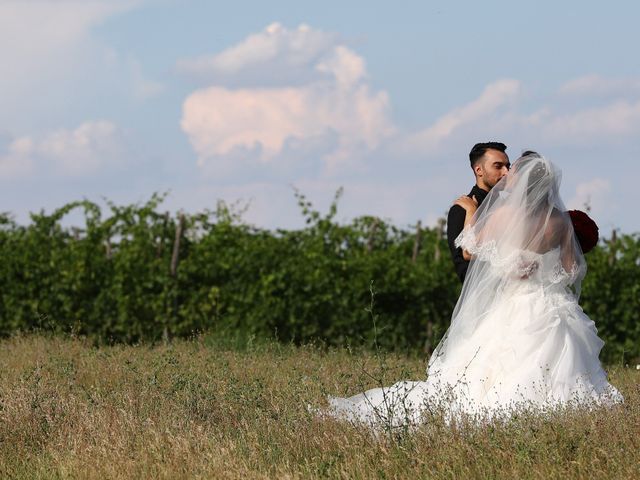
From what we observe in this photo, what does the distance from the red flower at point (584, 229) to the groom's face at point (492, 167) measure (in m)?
0.68

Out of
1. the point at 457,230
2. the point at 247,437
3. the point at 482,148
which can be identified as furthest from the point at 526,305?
the point at 247,437

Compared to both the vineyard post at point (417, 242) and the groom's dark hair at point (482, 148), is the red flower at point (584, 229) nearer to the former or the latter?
the groom's dark hair at point (482, 148)

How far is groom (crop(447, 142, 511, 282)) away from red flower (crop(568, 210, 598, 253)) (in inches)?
27.4

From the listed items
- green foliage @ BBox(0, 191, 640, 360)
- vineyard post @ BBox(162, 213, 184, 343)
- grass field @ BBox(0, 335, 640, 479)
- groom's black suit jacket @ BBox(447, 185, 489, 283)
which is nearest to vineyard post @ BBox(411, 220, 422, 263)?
green foliage @ BBox(0, 191, 640, 360)

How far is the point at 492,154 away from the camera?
325 inches

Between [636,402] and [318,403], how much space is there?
7.67 ft

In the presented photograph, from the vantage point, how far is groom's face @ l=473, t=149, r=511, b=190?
826cm

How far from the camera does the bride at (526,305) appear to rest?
7.86 metres

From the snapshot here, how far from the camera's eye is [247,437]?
681 centimetres

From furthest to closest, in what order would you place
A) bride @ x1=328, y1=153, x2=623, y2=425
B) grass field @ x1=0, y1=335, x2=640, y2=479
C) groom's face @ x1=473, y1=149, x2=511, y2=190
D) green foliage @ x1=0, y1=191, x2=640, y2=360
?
green foliage @ x1=0, y1=191, x2=640, y2=360
groom's face @ x1=473, y1=149, x2=511, y2=190
bride @ x1=328, y1=153, x2=623, y2=425
grass field @ x1=0, y1=335, x2=640, y2=479

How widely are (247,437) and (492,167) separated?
9.95ft

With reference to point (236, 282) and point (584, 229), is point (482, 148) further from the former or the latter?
point (236, 282)

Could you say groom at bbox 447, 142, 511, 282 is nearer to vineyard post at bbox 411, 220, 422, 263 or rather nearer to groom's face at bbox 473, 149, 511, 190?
groom's face at bbox 473, 149, 511, 190

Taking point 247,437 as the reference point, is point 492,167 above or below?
above
